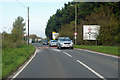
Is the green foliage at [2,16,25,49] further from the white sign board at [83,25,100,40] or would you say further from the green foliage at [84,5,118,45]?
the green foliage at [84,5,118,45]

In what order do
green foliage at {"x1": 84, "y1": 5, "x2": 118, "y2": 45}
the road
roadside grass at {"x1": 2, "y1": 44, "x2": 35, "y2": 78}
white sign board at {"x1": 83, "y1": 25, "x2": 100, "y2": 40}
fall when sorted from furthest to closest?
white sign board at {"x1": 83, "y1": 25, "x2": 100, "y2": 40}
green foliage at {"x1": 84, "y1": 5, "x2": 118, "y2": 45}
roadside grass at {"x1": 2, "y1": 44, "x2": 35, "y2": 78}
the road

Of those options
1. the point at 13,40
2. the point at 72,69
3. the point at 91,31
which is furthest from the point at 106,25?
the point at 72,69

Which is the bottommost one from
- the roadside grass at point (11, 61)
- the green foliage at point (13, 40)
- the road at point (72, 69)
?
the road at point (72, 69)

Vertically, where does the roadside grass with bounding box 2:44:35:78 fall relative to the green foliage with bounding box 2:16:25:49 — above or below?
below

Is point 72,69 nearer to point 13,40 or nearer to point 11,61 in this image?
point 11,61

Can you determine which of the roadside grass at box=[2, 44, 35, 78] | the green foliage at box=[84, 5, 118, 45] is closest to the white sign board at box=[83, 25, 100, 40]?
the green foliage at box=[84, 5, 118, 45]

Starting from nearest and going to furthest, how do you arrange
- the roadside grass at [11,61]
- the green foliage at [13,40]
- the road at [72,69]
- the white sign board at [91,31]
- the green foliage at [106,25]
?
1. the road at [72,69]
2. the roadside grass at [11,61]
3. the green foliage at [13,40]
4. the green foliage at [106,25]
5. the white sign board at [91,31]

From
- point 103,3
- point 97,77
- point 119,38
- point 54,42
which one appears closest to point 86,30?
point 119,38

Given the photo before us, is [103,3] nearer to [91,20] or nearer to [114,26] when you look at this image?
[91,20]

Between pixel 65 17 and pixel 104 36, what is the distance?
40.8 meters

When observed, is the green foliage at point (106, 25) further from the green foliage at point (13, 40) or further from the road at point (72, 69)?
the road at point (72, 69)

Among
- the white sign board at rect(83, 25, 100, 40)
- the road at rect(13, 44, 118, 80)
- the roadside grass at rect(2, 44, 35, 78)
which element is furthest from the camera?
the white sign board at rect(83, 25, 100, 40)

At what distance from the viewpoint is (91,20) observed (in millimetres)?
41312

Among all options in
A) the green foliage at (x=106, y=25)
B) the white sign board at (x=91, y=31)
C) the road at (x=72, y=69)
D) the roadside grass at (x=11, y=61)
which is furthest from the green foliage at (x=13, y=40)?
the green foliage at (x=106, y=25)
